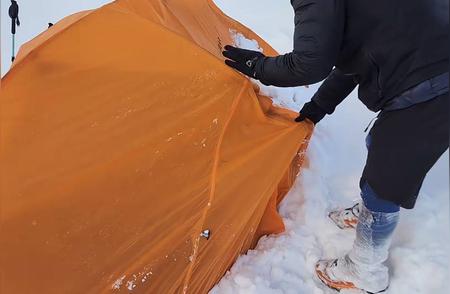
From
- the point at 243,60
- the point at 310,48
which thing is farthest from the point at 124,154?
the point at 310,48

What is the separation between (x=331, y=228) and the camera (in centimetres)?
161

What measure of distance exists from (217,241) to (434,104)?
0.67 m

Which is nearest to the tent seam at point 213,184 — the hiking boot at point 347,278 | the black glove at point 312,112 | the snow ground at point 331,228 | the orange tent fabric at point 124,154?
the orange tent fabric at point 124,154

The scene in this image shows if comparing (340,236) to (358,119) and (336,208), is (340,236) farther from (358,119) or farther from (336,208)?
(358,119)

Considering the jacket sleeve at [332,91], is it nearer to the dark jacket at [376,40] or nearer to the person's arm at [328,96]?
the person's arm at [328,96]

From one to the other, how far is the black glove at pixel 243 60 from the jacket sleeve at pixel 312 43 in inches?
2.9

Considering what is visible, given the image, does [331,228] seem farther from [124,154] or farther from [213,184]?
[124,154]

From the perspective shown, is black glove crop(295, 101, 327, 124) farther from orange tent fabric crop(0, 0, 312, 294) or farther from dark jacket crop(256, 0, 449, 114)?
dark jacket crop(256, 0, 449, 114)

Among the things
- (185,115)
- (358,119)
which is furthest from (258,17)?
(185,115)

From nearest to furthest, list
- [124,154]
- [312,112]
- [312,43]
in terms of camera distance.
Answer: [312,43] < [124,154] < [312,112]

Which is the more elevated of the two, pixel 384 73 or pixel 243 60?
pixel 243 60

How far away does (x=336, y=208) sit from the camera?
1.69m

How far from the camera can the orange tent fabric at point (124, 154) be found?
1182 mm

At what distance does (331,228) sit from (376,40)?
2.26ft
